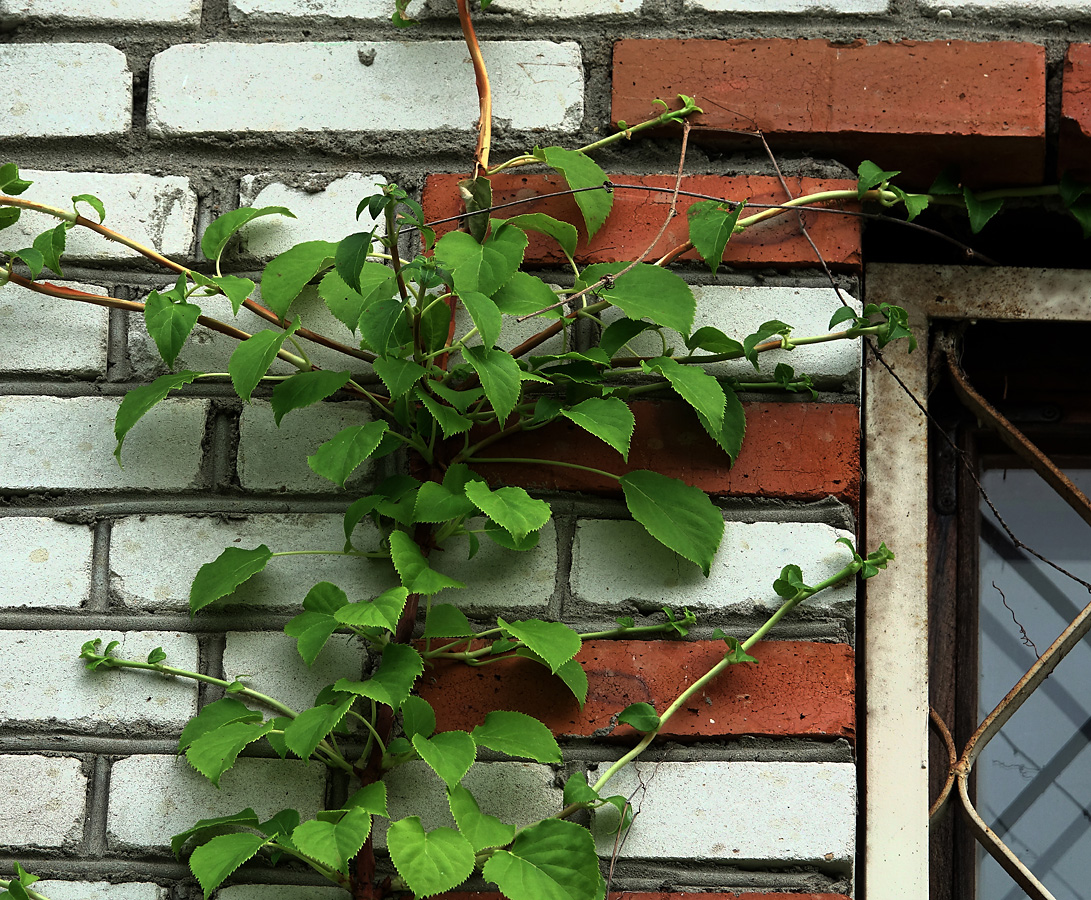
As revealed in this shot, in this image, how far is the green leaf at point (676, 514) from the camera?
91cm

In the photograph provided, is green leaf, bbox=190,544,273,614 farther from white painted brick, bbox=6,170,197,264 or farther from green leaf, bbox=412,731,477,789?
white painted brick, bbox=6,170,197,264

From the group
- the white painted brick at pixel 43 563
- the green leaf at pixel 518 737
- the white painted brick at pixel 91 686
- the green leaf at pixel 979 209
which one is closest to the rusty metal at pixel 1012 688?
the green leaf at pixel 979 209

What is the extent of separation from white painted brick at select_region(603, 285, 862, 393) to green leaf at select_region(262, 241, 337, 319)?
0.29m

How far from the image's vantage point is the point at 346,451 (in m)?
0.87

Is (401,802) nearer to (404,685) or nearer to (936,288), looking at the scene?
(404,685)

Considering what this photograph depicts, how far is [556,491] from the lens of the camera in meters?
0.97

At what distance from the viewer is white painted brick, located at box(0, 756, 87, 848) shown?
3.02ft

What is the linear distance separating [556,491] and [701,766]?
11.6 inches

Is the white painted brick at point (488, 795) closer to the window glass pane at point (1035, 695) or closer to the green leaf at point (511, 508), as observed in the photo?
the green leaf at point (511, 508)

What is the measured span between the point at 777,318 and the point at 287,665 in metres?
0.60

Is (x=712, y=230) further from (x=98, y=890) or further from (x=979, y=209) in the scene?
(x=98, y=890)

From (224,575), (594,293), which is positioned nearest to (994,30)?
(594,293)

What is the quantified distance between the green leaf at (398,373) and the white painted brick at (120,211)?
1.02 feet

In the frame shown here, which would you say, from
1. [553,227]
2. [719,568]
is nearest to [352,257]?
[553,227]
